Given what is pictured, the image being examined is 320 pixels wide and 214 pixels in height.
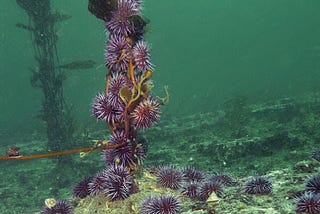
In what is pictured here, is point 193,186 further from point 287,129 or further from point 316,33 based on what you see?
point 316,33

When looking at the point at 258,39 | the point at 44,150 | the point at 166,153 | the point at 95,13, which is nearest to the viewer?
the point at 95,13

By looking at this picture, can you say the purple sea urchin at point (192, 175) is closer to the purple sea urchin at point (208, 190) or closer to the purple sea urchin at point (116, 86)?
the purple sea urchin at point (208, 190)

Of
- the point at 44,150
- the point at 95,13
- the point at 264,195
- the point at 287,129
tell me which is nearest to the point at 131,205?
the point at 264,195

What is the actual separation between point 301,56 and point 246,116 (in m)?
42.2

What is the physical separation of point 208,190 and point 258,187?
0.59m

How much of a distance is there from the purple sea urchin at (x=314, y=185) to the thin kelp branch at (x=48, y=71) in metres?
9.19

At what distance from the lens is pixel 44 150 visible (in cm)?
1443

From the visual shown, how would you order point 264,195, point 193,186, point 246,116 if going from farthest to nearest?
1. point 246,116
2. point 193,186
3. point 264,195

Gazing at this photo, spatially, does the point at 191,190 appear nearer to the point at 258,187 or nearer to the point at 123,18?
the point at 258,187

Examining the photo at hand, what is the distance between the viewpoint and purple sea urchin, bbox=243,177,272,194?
Answer: 406 cm

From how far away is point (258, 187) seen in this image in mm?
4078

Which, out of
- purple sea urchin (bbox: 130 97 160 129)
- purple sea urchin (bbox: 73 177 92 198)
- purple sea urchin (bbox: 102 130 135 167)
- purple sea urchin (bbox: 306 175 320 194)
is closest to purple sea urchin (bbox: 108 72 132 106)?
purple sea urchin (bbox: 130 97 160 129)

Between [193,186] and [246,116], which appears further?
[246,116]

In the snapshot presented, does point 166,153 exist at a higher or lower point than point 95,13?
lower
